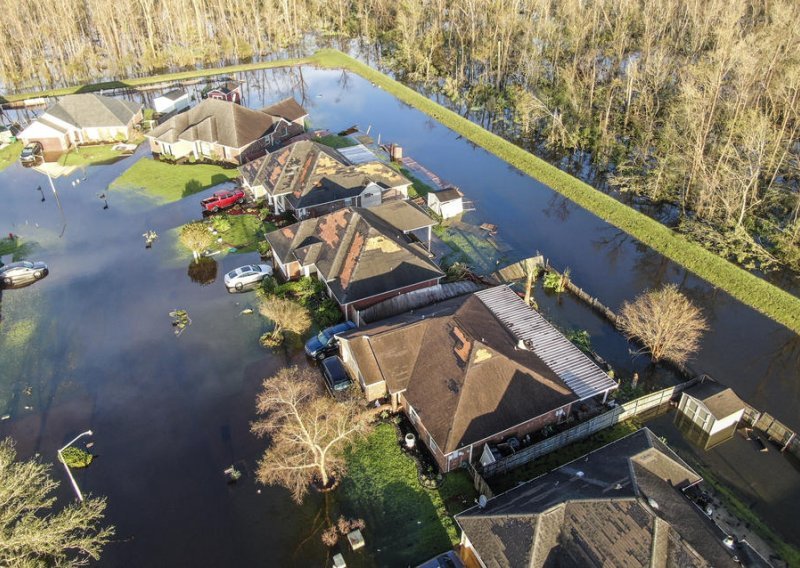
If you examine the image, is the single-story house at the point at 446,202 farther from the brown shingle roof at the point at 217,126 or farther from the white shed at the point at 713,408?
the white shed at the point at 713,408

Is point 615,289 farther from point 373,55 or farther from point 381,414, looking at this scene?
point 373,55

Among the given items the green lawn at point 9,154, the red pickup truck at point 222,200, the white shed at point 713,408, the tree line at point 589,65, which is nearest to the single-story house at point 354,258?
the red pickup truck at point 222,200

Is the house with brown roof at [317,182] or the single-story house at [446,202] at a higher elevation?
the house with brown roof at [317,182]

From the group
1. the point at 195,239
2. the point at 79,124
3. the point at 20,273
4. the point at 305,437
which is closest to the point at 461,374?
the point at 305,437

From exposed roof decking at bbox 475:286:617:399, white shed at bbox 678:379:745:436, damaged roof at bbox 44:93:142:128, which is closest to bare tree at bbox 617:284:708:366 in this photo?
white shed at bbox 678:379:745:436

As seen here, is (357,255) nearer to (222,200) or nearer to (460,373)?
(460,373)

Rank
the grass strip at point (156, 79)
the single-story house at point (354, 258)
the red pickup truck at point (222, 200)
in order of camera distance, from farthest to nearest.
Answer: the grass strip at point (156, 79), the red pickup truck at point (222, 200), the single-story house at point (354, 258)
